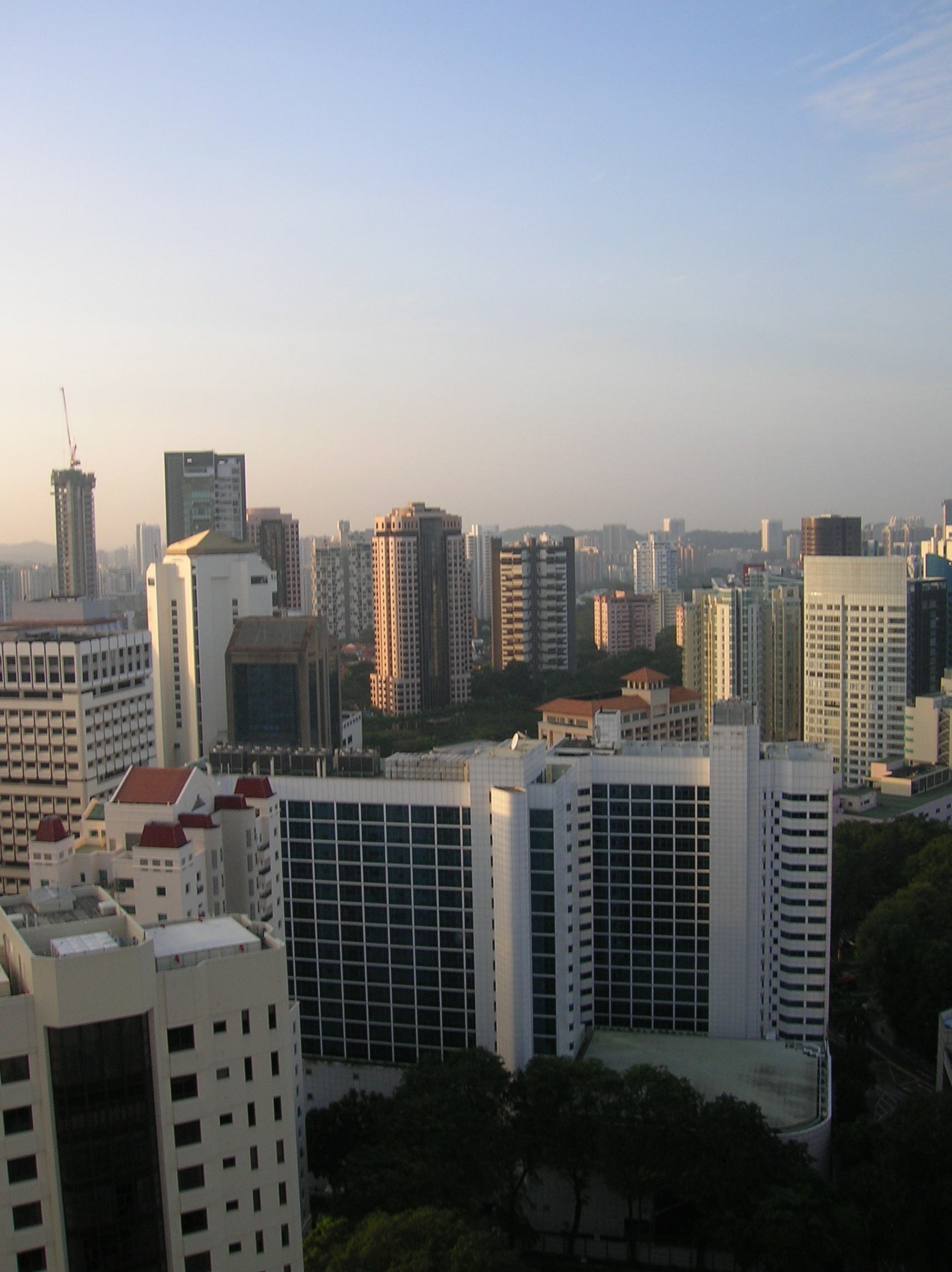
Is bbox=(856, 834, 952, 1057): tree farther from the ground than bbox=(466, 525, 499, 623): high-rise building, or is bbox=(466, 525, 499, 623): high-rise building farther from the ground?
bbox=(466, 525, 499, 623): high-rise building

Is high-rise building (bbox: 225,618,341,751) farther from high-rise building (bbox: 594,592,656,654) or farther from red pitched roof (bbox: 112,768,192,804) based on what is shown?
high-rise building (bbox: 594,592,656,654)

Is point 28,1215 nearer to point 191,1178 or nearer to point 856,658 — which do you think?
point 191,1178

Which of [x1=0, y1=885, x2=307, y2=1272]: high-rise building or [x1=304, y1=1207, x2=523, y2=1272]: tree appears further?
[x1=304, y1=1207, x2=523, y2=1272]: tree

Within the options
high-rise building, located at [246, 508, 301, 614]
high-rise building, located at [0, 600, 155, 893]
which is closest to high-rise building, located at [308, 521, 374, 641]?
high-rise building, located at [246, 508, 301, 614]

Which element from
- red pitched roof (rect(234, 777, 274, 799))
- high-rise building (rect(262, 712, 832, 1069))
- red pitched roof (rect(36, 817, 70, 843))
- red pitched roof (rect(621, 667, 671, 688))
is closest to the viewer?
red pitched roof (rect(36, 817, 70, 843))

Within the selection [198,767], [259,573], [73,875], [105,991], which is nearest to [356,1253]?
[105,991]

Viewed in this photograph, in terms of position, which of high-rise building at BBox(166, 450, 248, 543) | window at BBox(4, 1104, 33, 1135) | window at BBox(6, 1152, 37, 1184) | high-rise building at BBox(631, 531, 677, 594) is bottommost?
window at BBox(6, 1152, 37, 1184)

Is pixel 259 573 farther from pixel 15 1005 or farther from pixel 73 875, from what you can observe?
pixel 15 1005
